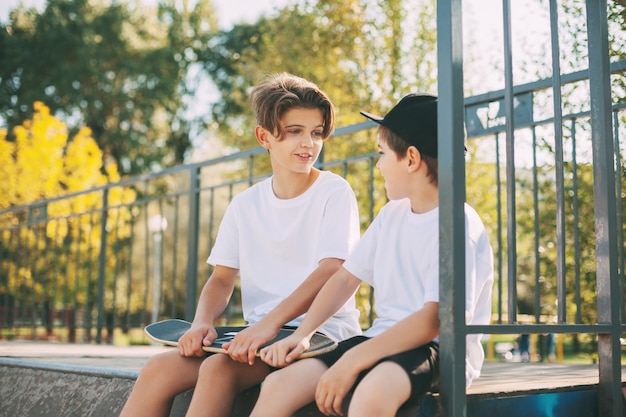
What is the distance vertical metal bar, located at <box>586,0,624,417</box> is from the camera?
2.19m

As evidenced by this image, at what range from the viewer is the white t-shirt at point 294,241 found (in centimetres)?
243

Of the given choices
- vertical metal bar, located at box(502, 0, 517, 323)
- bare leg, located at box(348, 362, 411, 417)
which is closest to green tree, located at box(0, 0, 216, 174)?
vertical metal bar, located at box(502, 0, 517, 323)

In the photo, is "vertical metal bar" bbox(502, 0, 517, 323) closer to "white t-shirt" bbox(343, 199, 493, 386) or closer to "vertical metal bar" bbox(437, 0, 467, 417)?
"white t-shirt" bbox(343, 199, 493, 386)

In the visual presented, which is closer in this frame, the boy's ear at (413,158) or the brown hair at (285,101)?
the boy's ear at (413,158)

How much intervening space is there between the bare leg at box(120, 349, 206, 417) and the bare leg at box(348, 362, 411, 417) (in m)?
0.69

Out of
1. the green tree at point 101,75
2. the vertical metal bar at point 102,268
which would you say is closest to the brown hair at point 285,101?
the vertical metal bar at point 102,268

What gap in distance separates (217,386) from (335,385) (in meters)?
0.41

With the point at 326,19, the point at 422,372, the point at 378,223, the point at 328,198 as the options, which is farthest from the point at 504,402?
the point at 326,19

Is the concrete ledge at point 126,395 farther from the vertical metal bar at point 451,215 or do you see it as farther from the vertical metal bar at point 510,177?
the vertical metal bar at point 510,177

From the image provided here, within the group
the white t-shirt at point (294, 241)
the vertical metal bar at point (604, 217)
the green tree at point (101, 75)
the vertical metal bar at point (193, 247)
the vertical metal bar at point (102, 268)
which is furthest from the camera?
the green tree at point (101, 75)

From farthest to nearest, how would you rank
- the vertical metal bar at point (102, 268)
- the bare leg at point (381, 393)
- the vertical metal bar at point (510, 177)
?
the vertical metal bar at point (102, 268) < the vertical metal bar at point (510, 177) < the bare leg at point (381, 393)

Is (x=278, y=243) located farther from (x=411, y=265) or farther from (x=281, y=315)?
(x=411, y=265)

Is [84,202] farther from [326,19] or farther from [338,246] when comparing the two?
[338,246]

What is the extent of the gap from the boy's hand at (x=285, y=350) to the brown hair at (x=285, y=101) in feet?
2.57
